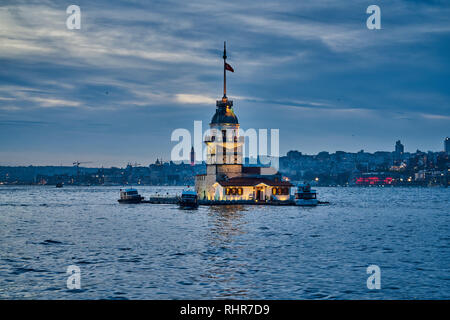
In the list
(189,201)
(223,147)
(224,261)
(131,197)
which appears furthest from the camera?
(131,197)

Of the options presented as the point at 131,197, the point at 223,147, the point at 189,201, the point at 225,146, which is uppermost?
the point at 225,146

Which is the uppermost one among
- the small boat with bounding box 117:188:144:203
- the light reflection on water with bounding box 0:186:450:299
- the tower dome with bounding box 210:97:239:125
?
the tower dome with bounding box 210:97:239:125

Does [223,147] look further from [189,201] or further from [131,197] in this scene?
[131,197]

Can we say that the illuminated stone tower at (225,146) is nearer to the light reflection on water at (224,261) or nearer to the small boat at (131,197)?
the small boat at (131,197)

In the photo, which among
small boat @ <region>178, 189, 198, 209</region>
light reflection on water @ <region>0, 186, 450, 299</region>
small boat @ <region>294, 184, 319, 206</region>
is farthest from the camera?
small boat @ <region>294, 184, 319, 206</region>

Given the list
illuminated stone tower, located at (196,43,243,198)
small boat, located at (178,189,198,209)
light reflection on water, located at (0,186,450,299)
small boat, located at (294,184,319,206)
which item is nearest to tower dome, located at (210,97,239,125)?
illuminated stone tower, located at (196,43,243,198)

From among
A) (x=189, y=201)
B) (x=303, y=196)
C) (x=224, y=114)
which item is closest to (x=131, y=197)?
(x=189, y=201)

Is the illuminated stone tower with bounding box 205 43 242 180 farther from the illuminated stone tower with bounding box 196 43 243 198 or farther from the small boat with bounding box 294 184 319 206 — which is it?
the small boat with bounding box 294 184 319 206

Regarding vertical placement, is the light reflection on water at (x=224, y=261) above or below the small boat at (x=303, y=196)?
below

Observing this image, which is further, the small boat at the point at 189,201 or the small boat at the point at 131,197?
the small boat at the point at 131,197

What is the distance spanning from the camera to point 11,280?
1168 inches

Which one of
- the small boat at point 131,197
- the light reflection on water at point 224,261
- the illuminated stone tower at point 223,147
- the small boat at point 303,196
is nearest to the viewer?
the light reflection on water at point 224,261

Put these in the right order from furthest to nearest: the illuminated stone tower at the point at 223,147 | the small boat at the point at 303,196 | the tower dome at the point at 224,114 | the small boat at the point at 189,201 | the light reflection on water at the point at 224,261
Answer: the small boat at the point at 303,196 → the tower dome at the point at 224,114 → the illuminated stone tower at the point at 223,147 → the small boat at the point at 189,201 → the light reflection on water at the point at 224,261

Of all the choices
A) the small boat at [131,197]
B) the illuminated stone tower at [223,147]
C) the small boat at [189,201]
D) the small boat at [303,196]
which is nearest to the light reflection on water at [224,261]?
the small boat at [189,201]
